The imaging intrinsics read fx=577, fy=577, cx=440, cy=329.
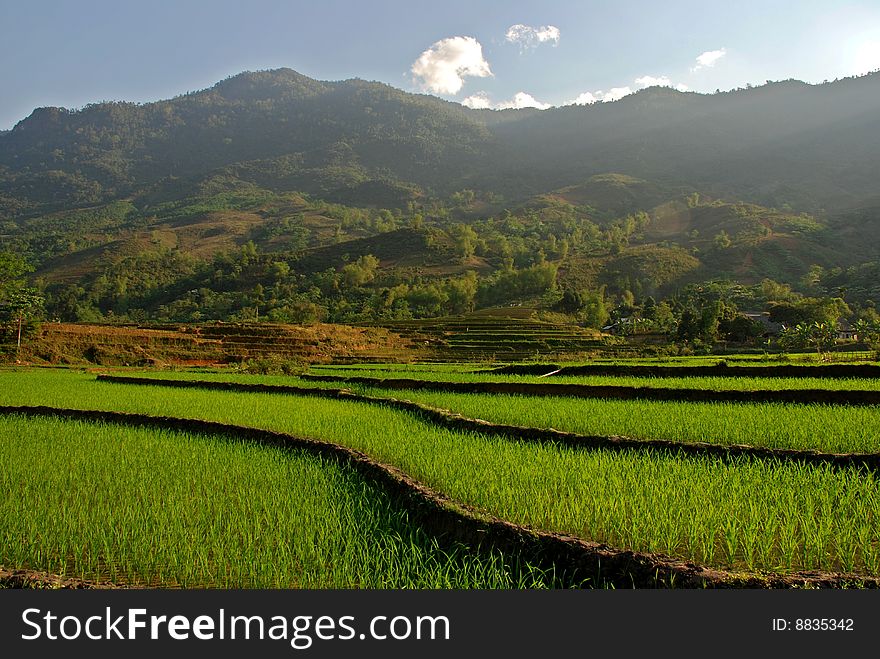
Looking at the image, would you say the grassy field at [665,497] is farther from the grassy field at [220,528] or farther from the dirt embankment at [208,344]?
the dirt embankment at [208,344]

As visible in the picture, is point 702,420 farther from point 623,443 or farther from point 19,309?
point 19,309

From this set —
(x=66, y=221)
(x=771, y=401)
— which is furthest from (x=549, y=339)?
(x=66, y=221)

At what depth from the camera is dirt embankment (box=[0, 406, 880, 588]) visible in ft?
10.6

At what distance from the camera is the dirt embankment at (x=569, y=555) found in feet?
10.6

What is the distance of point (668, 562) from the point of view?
3451 mm

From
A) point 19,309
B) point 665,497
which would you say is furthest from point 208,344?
point 665,497

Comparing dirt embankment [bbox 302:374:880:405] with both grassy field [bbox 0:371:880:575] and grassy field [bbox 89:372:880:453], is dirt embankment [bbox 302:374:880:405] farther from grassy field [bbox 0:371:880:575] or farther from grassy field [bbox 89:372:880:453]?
grassy field [bbox 0:371:880:575]

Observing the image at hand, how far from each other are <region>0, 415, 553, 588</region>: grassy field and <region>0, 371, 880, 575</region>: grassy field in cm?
79

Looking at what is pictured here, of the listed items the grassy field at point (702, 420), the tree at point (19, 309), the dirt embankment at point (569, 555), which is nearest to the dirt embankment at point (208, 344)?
the tree at point (19, 309)

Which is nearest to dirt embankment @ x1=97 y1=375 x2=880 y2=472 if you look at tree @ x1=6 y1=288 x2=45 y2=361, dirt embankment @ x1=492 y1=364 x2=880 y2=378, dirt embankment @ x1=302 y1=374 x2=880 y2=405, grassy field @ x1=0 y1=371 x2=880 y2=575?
grassy field @ x1=0 y1=371 x2=880 y2=575

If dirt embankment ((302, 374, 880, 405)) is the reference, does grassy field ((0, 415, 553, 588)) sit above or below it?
above

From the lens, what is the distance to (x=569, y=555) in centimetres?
381

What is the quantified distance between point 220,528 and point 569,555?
275cm

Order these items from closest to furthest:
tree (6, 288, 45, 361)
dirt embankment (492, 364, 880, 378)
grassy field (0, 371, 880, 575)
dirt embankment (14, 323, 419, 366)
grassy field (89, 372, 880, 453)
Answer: grassy field (0, 371, 880, 575) → grassy field (89, 372, 880, 453) → dirt embankment (492, 364, 880, 378) → tree (6, 288, 45, 361) → dirt embankment (14, 323, 419, 366)
